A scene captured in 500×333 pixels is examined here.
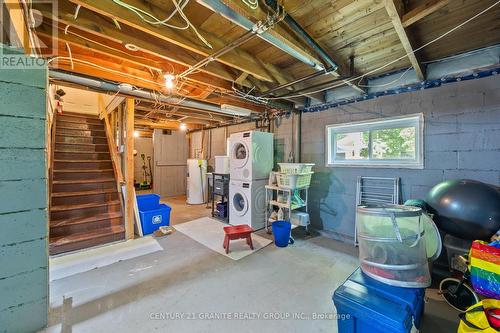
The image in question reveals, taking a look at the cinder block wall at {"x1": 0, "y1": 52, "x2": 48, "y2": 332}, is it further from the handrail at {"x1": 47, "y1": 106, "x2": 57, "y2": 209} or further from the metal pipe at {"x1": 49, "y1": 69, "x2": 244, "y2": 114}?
the handrail at {"x1": 47, "y1": 106, "x2": 57, "y2": 209}

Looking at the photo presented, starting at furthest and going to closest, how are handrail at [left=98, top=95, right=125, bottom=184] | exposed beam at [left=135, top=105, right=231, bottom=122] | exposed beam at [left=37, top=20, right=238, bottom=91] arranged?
exposed beam at [left=135, top=105, right=231, bottom=122]
handrail at [left=98, top=95, right=125, bottom=184]
exposed beam at [left=37, top=20, right=238, bottom=91]

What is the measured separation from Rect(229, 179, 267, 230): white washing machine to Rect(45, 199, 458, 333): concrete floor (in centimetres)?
104

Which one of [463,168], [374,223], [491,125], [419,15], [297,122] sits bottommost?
[374,223]

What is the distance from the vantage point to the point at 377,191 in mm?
3229

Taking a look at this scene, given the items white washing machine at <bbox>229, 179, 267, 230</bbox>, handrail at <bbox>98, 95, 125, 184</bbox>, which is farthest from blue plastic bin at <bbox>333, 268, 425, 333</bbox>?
handrail at <bbox>98, 95, 125, 184</bbox>

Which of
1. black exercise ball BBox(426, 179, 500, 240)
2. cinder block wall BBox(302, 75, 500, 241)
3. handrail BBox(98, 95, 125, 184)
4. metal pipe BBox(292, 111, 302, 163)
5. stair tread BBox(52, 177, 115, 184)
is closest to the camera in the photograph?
black exercise ball BBox(426, 179, 500, 240)

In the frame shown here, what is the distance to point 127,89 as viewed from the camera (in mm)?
2939

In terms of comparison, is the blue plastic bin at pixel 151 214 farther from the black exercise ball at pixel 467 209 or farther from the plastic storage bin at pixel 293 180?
the black exercise ball at pixel 467 209

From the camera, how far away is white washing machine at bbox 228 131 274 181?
4.02 m

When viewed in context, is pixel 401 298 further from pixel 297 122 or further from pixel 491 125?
pixel 297 122

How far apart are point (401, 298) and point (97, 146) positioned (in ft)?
18.9

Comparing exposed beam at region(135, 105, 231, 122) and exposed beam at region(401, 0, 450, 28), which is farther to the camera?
exposed beam at region(135, 105, 231, 122)

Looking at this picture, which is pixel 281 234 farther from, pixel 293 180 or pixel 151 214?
pixel 151 214

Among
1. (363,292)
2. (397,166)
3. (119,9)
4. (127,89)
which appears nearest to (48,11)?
(119,9)
